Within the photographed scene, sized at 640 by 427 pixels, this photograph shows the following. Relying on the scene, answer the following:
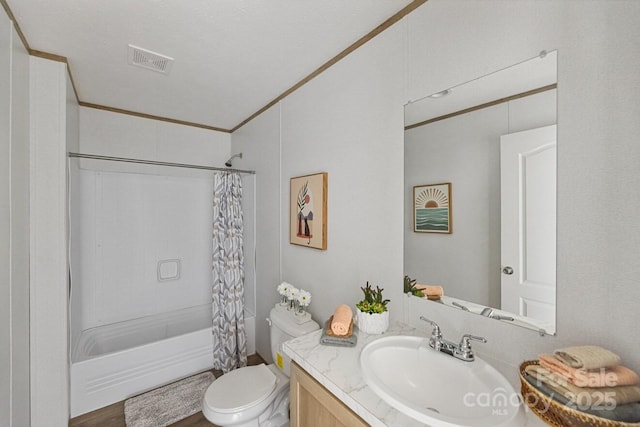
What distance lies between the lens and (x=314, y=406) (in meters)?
1.06

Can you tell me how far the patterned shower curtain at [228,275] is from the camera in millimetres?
2531

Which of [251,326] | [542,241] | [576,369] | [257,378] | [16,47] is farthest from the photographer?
[251,326]

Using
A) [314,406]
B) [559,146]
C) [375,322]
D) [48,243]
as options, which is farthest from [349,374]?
[48,243]

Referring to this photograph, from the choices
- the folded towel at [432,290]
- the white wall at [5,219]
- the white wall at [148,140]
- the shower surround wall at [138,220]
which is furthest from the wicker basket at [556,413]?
the white wall at [148,140]

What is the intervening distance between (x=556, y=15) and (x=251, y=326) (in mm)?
2985

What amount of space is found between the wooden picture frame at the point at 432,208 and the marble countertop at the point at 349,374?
19.6 inches

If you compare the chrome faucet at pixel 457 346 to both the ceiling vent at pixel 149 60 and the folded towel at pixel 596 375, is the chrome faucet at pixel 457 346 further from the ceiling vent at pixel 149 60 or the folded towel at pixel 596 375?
the ceiling vent at pixel 149 60

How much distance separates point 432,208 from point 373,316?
0.58m

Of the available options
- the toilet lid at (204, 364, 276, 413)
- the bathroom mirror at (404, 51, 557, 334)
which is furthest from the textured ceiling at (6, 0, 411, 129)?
the toilet lid at (204, 364, 276, 413)

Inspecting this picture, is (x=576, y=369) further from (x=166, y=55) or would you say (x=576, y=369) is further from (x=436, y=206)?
(x=166, y=55)

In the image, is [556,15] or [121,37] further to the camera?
[121,37]

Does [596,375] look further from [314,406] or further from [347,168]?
[347,168]

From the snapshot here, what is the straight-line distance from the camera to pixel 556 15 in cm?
89

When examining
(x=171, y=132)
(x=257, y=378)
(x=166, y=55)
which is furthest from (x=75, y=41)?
(x=257, y=378)
